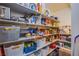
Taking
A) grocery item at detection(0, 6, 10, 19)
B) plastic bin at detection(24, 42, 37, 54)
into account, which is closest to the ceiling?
grocery item at detection(0, 6, 10, 19)

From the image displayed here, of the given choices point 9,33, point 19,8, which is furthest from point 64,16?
point 9,33

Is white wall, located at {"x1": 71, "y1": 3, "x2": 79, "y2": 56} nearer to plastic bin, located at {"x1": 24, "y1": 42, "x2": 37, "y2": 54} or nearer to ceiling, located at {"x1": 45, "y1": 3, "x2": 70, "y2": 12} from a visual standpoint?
ceiling, located at {"x1": 45, "y1": 3, "x2": 70, "y2": 12}

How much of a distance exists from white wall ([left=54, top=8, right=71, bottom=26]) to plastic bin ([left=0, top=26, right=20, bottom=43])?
586mm

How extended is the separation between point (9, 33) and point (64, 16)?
76 cm

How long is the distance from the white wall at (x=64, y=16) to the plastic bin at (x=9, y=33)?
1.92 feet

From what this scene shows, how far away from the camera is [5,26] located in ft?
5.11

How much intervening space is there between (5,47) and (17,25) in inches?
13.6

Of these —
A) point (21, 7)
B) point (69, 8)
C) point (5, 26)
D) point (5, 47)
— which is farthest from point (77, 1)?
point (5, 47)

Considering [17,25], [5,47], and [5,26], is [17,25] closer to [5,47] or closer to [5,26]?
[5,26]

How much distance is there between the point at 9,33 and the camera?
1.60 metres

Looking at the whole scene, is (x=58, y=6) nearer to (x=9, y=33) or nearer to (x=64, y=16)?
(x=64, y=16)

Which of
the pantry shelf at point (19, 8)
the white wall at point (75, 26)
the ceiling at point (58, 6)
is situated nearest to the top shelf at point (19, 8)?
the pantry shelf at point (19, 8)

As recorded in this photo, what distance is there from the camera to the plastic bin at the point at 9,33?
1523mm

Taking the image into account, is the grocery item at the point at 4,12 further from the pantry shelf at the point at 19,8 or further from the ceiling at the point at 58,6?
the ceiling at the point at 58,6
